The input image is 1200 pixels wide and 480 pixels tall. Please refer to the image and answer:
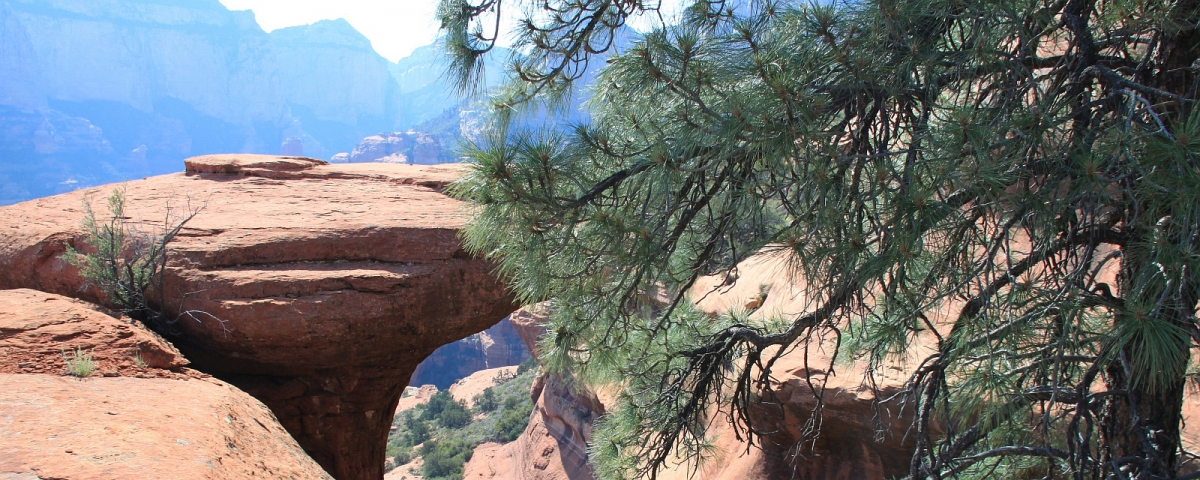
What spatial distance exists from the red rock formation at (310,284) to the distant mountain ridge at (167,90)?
Answer: 143 ft

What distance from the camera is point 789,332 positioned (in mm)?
3078

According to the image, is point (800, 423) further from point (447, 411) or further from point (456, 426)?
point (447, 411)

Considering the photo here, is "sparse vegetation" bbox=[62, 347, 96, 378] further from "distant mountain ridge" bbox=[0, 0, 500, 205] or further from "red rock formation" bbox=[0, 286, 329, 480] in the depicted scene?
"distant mountain ridge" bbox=[0, 0, 500, 205]

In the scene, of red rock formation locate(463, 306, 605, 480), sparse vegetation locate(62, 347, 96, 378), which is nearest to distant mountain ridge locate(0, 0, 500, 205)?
red rock formation locate(463, 306, 605, 480)

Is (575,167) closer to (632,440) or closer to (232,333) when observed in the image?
(632,440)

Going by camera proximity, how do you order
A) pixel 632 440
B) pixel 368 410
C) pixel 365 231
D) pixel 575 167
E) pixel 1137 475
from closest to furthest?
pixel 1137 475 → pixel 575 167 → pixel 632 440 → pixel 365 231 → pixel 368 410

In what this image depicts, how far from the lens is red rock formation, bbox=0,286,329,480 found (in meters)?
2.16

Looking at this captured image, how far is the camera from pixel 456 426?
22141 mm

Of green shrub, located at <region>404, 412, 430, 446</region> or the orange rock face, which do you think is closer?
the orange rock face

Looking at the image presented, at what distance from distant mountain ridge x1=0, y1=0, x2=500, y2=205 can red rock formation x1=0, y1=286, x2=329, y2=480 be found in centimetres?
4521

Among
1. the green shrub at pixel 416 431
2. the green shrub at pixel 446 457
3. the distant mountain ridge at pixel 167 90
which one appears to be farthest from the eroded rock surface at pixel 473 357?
the green shrub at pixel 446 457

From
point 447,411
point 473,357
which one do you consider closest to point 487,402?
point 447,411

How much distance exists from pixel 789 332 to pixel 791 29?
137 centimetres

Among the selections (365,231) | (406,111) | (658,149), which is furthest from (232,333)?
(406,111)
